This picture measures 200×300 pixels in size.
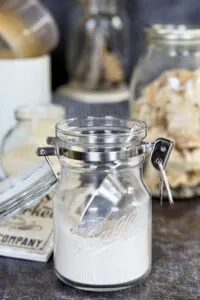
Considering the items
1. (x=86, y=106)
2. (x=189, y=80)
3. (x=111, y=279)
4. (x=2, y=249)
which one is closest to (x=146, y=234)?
(x=111, y=279)

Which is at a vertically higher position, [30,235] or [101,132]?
A: [101,132]

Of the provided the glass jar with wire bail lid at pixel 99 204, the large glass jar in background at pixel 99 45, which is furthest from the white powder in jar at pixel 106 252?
the large glass jar in background at pixel 99 45

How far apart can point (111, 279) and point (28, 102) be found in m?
0.53

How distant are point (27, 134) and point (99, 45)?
0.47 meters

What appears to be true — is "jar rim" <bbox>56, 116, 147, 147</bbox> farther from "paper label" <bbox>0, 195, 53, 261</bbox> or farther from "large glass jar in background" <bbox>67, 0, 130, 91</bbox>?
"large glass jar in background" <bbox>67, 0, 130, 91</bbox>

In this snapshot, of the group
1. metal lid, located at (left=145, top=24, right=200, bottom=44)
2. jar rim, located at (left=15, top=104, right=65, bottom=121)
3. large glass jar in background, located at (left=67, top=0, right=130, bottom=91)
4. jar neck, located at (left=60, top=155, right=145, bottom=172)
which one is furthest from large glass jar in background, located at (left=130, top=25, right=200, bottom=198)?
large glass jar in background, located at (left=67, top=0, right=130, bottom=91)

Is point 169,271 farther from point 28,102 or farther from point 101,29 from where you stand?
point 101,29

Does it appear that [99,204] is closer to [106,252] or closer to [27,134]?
[106,252]

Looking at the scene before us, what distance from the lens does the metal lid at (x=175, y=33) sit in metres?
0.83

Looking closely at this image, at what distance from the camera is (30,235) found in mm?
711

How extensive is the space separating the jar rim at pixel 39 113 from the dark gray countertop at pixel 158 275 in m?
0.22

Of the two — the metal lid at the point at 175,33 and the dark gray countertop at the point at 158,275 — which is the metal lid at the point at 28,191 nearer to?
the dark gray countertop at the point at 158,275

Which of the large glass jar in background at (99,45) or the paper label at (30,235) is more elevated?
the large glass jar in background at (99,45)

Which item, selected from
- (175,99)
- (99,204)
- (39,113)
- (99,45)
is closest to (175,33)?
(175,99)
